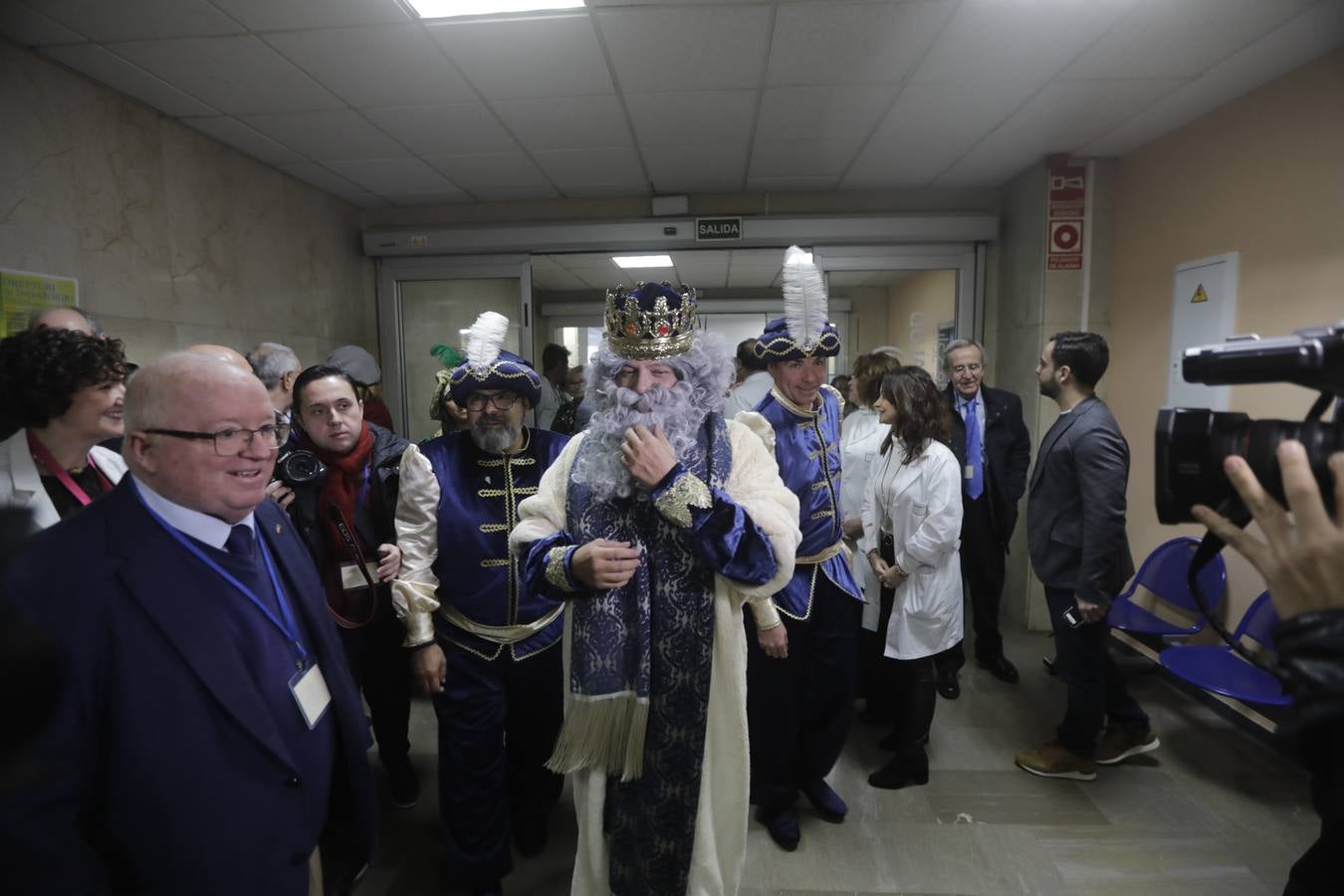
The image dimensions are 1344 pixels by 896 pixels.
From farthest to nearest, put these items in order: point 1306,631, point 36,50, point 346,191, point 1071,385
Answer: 1. point 346,191
2. point 36,50
3. point 1071,385
4. point 1306,631

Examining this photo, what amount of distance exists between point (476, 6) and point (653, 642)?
7.51ft

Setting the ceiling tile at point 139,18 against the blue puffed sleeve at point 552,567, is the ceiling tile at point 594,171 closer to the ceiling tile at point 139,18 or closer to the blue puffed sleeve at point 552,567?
the ceiling tile at point 139,18

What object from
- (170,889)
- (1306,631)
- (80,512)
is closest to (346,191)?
(80,512)

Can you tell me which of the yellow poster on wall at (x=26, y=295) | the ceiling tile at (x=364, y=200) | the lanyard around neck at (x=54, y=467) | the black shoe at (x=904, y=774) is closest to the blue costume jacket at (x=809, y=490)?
the black shoe at (x=904, y=774)

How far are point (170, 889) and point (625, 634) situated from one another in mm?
847

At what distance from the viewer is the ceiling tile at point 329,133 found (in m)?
3.23

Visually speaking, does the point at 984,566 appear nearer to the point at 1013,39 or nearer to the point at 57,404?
the point at 1013,39

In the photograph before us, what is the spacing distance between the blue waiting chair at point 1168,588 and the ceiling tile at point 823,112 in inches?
102

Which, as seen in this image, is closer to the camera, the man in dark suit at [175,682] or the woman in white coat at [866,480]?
the man in dark suit at [175,682]

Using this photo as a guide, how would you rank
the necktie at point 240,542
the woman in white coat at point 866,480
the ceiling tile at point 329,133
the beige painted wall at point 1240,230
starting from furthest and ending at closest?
1. the ceiling tile at point 329,133
2. the woman in white coat at point 866,480
3. the beige painted wall at point 1240,230
4. the necktie at point 240,542

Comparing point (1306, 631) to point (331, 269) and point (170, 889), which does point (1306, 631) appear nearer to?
point (170, 889)

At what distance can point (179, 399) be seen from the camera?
1.02 m

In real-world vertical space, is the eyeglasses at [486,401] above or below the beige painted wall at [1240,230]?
below

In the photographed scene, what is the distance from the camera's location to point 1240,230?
301 cm
